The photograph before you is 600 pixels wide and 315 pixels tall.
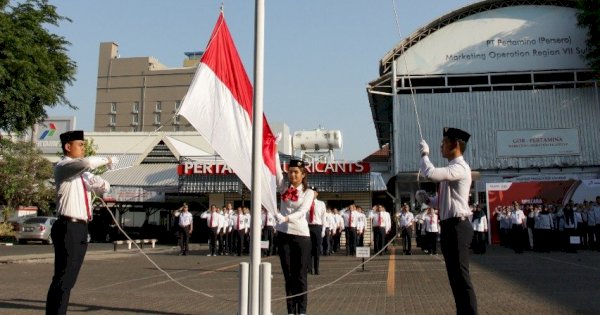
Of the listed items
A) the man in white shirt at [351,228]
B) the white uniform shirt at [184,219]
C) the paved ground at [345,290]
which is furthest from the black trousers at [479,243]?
the white uniform shirt at [184,219]

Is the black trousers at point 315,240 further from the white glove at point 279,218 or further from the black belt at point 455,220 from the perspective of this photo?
the black belt at point 455,220

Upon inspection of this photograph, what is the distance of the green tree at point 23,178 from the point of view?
132 feet

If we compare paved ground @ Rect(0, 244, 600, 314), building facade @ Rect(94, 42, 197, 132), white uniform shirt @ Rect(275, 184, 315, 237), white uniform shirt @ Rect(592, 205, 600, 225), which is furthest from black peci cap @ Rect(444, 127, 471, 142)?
building facade @ Rect(94, 42, 197, 132)

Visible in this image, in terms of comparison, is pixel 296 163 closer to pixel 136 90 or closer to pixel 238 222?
pixel 238 222

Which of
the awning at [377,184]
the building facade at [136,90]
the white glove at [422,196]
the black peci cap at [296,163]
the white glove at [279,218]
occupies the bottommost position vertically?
the white glove at [279,218]

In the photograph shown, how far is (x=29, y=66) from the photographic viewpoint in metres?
19.6

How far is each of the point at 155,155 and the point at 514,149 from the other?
25883 millimetres

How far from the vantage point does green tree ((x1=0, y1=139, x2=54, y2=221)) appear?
4034 centimetres

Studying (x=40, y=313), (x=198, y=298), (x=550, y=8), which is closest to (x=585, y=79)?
(x=550, y=8)

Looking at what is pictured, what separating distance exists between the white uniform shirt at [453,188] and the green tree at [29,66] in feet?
56.1

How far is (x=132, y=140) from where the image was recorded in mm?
57438

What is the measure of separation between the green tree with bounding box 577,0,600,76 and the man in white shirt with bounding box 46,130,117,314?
120 ft

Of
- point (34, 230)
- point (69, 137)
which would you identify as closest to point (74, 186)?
point (69, 137)

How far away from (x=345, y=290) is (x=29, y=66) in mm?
14728
